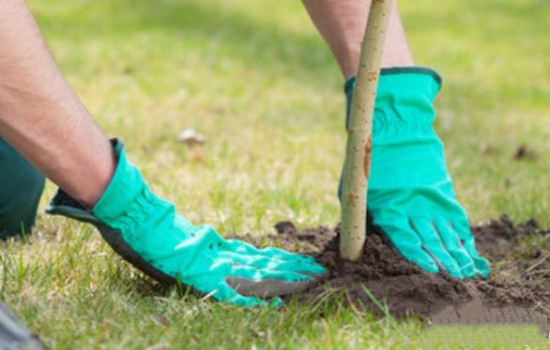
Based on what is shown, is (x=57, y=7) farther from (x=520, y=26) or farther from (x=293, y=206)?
(x=293, y=206)

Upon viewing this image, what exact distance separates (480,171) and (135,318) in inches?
95.5

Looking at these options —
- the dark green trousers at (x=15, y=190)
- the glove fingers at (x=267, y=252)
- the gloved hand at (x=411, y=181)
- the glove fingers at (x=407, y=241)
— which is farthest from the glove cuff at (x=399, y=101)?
the dark green trousers at (x=15, y=190)

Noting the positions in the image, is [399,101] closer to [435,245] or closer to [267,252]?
[435,245]

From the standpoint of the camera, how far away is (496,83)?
6.21 m

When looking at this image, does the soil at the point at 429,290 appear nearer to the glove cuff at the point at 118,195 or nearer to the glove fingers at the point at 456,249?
the glove fingers at the point at 456,249

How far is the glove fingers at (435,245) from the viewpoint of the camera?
2051 mm

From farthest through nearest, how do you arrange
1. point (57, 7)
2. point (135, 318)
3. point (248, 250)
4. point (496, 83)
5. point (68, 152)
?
point (57, 7)
point (496, 83)
point (248, 250)
point (68, 152)
point (135, 318)

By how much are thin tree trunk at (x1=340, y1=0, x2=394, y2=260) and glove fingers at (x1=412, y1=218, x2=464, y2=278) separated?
0.68 ft

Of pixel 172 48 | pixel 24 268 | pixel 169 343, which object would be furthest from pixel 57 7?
pixel 169 343

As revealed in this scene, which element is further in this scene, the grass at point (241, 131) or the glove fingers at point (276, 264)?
the glove fingers at point (276, 264)

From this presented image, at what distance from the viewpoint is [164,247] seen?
188 centimetres

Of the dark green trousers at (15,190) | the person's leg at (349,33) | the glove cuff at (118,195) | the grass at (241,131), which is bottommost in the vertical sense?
the grass at (241,131)

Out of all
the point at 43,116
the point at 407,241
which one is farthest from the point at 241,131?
the point at 43,116

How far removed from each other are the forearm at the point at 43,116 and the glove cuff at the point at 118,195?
0.8 inches
